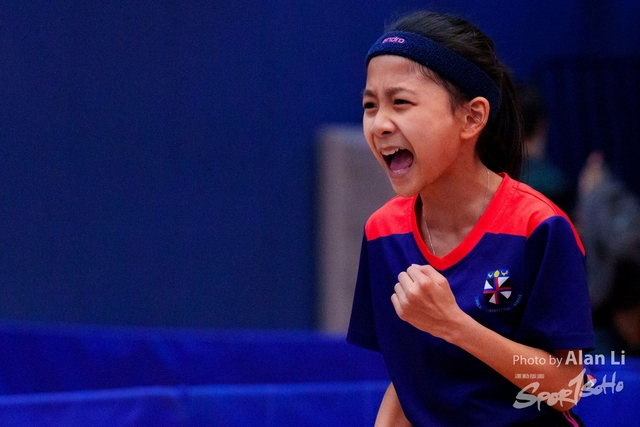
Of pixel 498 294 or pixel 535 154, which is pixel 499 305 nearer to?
pixel 498 294

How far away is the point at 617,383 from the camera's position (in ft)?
9.73

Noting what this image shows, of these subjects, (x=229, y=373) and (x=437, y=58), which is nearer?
(x=437, y=58)

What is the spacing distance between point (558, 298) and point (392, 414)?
0.50 meters

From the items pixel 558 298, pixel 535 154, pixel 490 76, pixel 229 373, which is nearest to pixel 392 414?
pixel 558 298

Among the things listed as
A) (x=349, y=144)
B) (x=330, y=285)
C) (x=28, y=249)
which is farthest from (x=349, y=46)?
(x=28, y=249)

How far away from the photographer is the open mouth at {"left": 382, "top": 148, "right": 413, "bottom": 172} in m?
1.97

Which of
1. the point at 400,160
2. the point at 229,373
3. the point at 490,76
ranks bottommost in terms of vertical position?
the point at 229,373

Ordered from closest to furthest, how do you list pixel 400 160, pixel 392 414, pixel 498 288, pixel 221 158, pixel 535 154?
pixel 498 288 < pixel 400 160 < pixel 392 414 < pixel 535 154 < pixel 221 158

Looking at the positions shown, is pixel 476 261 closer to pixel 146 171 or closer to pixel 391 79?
pixel 391 79

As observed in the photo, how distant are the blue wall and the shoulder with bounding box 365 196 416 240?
3607 millimetres

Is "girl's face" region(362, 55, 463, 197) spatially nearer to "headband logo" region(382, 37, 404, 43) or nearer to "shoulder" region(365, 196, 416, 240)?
"headband logo" region(382, 37, 404, 43)

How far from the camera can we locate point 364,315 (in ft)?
7.23

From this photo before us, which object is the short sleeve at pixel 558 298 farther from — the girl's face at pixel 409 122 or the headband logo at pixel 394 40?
the headband logo at pixel 394 40

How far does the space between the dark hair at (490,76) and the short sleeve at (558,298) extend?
12.6 inches
